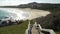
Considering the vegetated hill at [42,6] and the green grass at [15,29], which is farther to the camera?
the vegetated hill at [42,6]

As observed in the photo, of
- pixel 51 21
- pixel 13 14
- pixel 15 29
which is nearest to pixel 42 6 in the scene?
pixel 51 21

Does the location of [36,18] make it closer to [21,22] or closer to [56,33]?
[21,22]

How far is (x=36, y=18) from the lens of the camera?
9.66ft

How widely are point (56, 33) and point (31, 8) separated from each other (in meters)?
0.90

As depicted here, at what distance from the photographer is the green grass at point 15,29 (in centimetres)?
288

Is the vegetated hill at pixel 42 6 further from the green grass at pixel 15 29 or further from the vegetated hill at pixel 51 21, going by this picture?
the green grass at pixel 15 29

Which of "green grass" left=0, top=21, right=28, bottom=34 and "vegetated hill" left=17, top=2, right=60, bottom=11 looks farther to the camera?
"vegetated hill" left=17, top=2, right=60, bottom=11

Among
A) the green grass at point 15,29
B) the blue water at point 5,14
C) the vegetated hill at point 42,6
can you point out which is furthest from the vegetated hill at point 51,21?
the blue water at point 5,14

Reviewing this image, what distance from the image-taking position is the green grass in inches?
113

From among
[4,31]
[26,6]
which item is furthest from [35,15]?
[4,31]

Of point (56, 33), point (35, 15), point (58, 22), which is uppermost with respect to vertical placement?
point (35, 15)

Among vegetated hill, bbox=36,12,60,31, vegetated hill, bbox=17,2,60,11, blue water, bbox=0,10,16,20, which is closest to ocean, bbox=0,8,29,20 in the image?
blue water, bbox=0,10,16,20

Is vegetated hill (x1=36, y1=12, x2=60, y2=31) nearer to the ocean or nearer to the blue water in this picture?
the ocean

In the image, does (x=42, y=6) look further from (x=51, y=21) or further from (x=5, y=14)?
(x=5, y=14)
